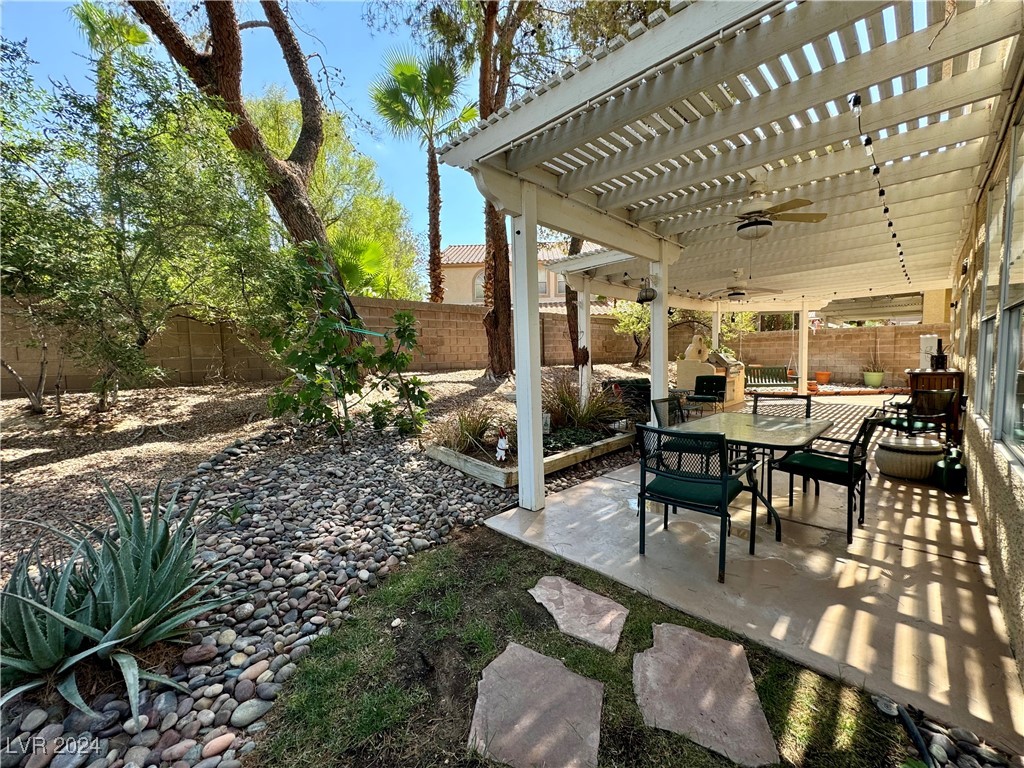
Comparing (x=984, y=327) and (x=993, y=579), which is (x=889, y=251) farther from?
(x=993, y=579)

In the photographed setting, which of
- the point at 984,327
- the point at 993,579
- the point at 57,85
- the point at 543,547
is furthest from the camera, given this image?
the point at 57,85

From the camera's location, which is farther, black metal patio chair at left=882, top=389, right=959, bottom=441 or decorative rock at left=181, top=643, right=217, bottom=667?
black metal patio chair at left=882, top=389, right=959, bottom=441

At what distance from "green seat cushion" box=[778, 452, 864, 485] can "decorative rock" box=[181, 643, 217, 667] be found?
3727 millimetres

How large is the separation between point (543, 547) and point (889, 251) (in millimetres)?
6739

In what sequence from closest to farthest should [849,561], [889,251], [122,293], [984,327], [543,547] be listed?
[849,561] < [543,547] < [984,327] < [122,293] < [889,251]

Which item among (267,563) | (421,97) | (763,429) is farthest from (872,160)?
(421,97)

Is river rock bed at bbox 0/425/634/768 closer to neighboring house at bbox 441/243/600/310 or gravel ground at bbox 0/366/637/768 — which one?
gravel ground at bbox 0/366/637/768

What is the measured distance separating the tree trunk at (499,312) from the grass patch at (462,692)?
235 inches

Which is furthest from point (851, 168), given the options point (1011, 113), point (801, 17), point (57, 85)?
point (57, 85)

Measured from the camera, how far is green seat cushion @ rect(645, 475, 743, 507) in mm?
2532

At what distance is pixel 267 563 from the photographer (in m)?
2.48

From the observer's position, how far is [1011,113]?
240cm

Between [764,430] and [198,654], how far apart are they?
13.0ft

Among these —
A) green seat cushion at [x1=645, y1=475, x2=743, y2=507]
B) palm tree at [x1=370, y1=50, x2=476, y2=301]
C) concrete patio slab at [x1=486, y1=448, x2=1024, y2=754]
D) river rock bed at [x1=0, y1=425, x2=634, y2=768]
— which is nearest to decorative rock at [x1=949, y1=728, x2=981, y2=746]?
concrete patio slab at [x1=486, y1=448, x2=1024, y2=754]
